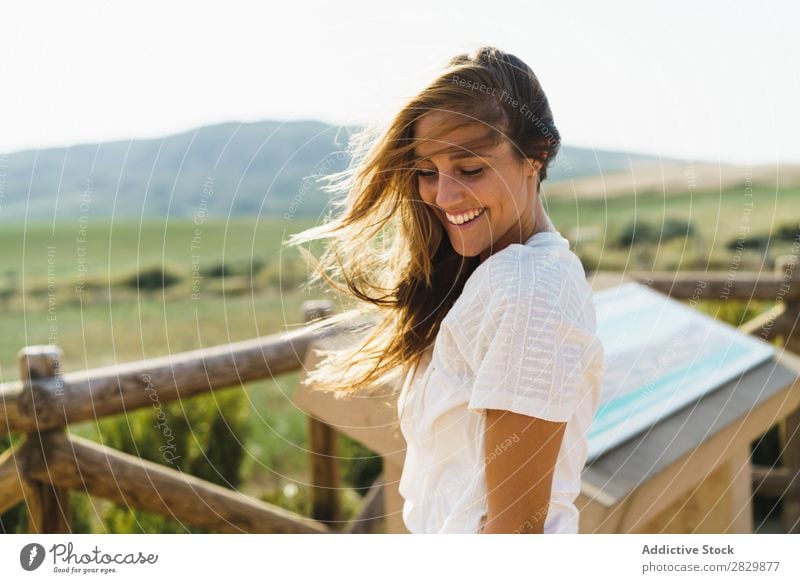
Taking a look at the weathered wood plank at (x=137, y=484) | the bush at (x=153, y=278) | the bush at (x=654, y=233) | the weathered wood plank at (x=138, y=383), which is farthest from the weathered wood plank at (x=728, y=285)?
the bush at (x=153, y=278)

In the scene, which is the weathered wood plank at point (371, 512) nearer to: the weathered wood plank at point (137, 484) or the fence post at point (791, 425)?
the weathered wood plank at point (137, 484)

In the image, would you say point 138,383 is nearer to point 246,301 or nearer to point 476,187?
point 476,187

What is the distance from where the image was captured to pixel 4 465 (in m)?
1.75

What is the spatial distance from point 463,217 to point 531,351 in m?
0.26

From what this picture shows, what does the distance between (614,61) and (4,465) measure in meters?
1.57

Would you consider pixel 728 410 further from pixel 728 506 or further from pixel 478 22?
pixel 478 22

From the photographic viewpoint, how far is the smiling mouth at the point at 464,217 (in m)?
1.12

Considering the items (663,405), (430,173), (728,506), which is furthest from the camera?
(728,506)

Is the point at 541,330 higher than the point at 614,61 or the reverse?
the reverse

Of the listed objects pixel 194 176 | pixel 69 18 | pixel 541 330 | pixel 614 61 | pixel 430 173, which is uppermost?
pixel 69 18

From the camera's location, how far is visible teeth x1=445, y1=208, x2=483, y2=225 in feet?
3.66

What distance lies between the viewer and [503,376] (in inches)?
37.9

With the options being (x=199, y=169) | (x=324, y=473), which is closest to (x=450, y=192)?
(x=324, y=473)

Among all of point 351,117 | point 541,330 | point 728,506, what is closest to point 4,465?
point 351,117
